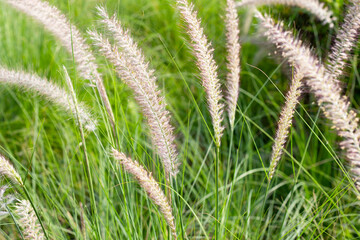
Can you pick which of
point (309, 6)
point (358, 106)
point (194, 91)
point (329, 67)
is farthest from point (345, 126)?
point (194, 91)

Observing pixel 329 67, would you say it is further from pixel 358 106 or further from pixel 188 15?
pixel 358 106

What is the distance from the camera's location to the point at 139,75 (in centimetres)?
144

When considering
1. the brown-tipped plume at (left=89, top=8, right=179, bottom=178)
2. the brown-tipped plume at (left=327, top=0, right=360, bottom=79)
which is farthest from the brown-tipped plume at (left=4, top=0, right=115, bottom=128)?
the brown-tipped plume at (left=327, top=0, right=360, bottom=79)

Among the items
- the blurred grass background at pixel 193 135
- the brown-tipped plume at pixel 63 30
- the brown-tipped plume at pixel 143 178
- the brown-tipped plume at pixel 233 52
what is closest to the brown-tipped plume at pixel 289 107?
the brown-tipped plume at pixel 233 52

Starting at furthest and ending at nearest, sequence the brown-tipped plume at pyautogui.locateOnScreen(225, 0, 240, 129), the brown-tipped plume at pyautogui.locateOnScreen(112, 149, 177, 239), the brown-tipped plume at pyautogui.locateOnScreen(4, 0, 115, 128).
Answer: the brown-tipped plume at pyautogui.locateOnScreen(4, 0, 115, 128)
the brown-tipped plume at pyautogui.locateOnScreen(225, 0, 240, 129)
the brown-tipped plume at pyautogui.locateOnScreen(112, 149, 177, 239)

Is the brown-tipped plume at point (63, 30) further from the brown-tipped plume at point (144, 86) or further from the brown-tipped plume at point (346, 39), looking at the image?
the brown-tipped plume at point (346, 39)

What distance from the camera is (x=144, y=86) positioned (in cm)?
143

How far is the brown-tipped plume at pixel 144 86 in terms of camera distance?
4.65ft

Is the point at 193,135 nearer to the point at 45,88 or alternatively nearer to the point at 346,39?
the point at 45,88

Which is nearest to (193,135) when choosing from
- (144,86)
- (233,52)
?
(233,52)

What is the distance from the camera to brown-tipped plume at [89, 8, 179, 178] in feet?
4.65

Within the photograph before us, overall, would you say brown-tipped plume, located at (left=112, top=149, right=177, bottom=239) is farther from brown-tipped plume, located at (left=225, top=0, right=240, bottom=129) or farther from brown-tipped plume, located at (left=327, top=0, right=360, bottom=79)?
brown-tipped plume, located at (left=327, top=0, right=360, bottom=79)

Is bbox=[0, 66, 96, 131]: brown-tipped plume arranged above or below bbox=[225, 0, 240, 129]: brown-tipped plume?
below

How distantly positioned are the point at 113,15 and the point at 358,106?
2.14 metres
